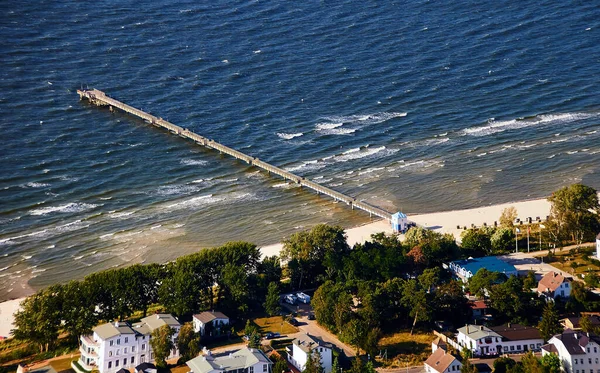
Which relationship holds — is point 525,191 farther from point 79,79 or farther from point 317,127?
point 79,79

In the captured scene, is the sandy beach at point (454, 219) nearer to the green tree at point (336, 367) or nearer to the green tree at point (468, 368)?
the green tree at point (336, 367)

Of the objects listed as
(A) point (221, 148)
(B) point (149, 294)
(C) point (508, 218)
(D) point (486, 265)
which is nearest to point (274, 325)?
(B) point (149, 294)

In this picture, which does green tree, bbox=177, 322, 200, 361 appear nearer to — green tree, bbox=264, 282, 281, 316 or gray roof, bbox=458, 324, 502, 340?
green tree, bbox=264, 282, 281, 316

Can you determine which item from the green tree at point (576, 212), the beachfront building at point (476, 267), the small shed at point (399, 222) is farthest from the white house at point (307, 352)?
the green tree at point (576, 212)

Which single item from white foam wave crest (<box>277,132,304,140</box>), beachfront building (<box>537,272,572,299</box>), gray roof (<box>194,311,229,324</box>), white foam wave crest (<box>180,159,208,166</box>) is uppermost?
white foam wave crest (<box>277,132,304,140</box>)

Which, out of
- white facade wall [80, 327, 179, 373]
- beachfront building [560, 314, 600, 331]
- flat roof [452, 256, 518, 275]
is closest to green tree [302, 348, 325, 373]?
white facade wall [80, 327, 179, 373]
